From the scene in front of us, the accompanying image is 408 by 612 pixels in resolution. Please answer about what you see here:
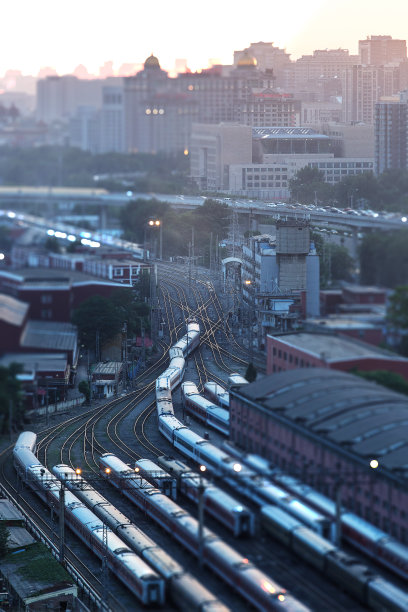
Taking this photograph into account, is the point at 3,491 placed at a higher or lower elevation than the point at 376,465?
lower

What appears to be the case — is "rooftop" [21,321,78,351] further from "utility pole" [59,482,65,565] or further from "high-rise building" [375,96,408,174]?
"high-rise building" [375,96,408,174]

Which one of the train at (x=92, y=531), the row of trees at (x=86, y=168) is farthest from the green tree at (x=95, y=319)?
the row of trees at (x=86, y=168)

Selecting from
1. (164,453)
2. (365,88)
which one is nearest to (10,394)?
(164,453)

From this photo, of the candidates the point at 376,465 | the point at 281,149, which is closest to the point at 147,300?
the point at 281,149

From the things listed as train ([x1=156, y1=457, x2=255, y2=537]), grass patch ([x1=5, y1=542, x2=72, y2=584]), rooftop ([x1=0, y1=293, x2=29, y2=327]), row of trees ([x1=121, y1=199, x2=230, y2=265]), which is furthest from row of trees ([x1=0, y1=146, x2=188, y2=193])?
rooftop ([x1=0, y1=293, x2=29, y2=327])

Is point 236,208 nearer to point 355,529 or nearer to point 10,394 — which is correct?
point 355,529

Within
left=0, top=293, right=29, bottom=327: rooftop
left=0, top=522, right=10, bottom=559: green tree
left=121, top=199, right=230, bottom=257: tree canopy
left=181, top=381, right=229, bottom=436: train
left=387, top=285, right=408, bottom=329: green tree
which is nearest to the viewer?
left=0, top=293, right=29, bottom=327: rooftop

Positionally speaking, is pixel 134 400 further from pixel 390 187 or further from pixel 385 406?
pixel 385 406
